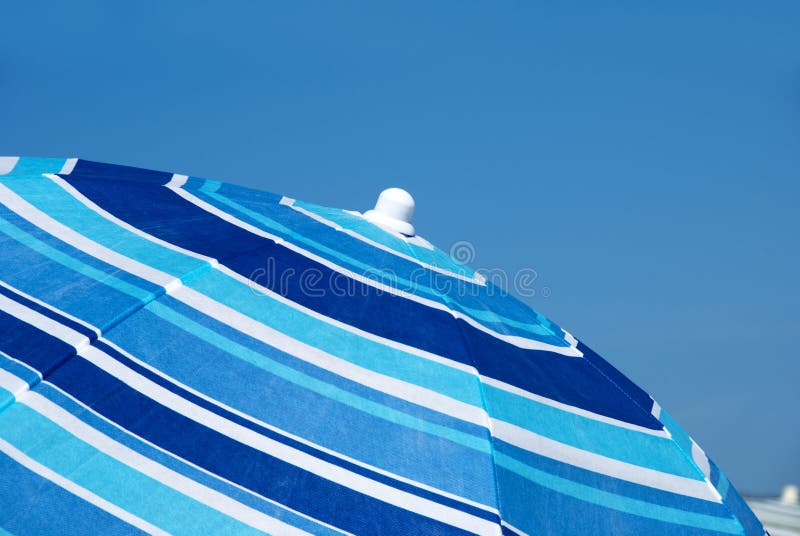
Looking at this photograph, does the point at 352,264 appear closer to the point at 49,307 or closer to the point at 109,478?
the point at 49,307

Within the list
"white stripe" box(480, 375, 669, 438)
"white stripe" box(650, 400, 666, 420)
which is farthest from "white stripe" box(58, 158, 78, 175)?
"white stripe" box(650, 400, 666, 420)

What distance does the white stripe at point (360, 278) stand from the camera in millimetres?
3541

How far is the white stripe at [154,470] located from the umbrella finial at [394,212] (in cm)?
159

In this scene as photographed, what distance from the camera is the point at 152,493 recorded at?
8.60 feet

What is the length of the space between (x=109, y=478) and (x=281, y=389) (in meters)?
0.57

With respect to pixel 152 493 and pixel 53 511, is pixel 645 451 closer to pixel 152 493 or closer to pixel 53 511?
pixel 152 493

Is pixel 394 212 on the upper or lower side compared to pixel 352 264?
upper

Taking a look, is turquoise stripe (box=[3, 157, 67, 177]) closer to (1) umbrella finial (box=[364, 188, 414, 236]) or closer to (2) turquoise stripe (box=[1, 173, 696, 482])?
(2) turquoise stripe (box=[1, 173, 696, 482])

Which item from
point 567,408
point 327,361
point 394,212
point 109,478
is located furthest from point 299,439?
point 394,212

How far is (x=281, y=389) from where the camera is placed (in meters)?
2.99

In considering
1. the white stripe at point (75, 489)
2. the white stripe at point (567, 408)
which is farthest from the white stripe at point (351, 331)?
the white stripe at point (75, 489)

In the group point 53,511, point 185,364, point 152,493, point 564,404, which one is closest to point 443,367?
point 564,404

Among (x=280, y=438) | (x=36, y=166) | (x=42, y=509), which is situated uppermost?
(x=36, y=166)

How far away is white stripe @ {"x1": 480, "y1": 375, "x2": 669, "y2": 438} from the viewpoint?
342cm
